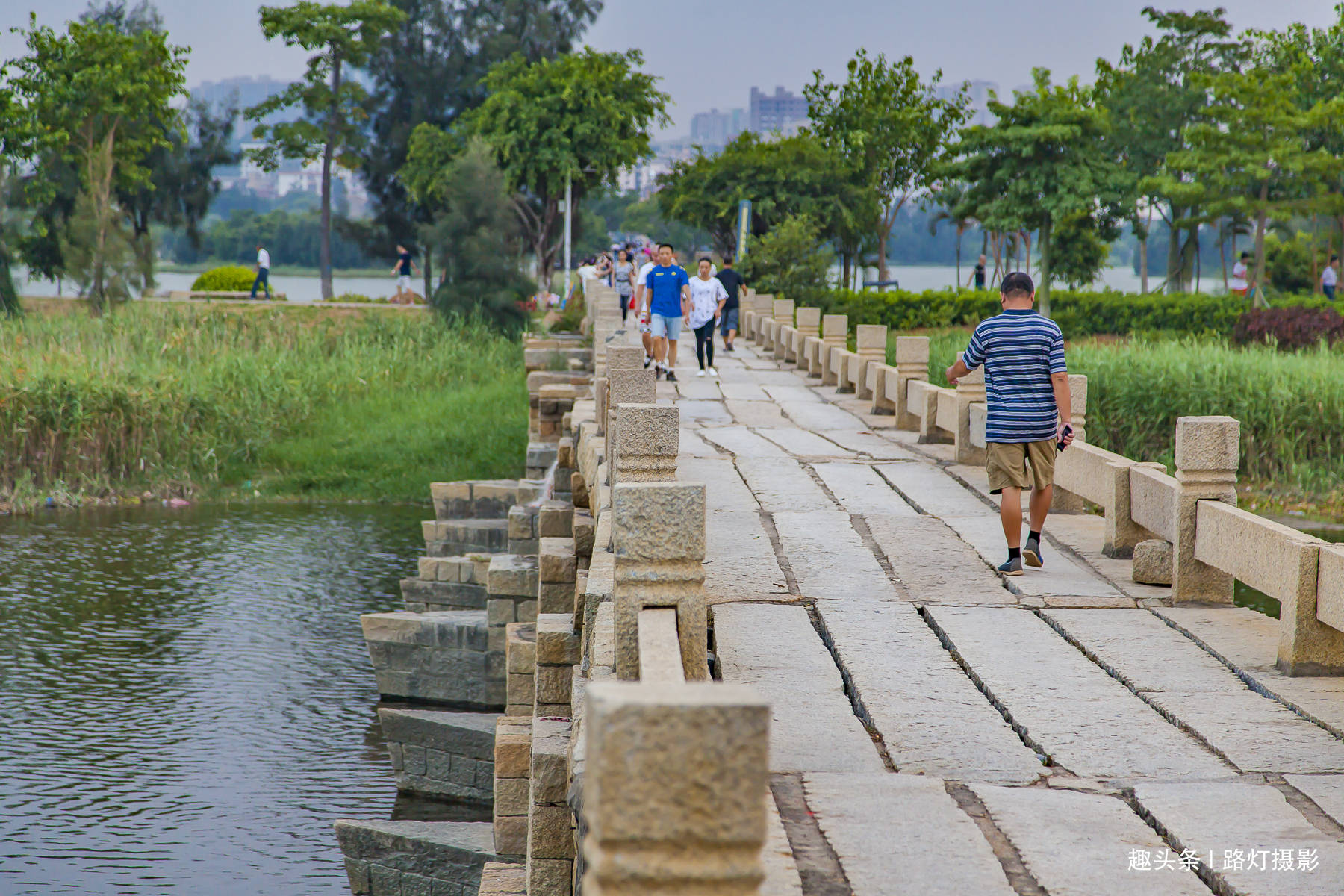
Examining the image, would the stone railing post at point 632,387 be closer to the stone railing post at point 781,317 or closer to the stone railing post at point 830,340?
the stone railing post at point 830,340

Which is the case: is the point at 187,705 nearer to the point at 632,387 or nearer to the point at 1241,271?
the point at 632,387

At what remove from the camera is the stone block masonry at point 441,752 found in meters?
10.7

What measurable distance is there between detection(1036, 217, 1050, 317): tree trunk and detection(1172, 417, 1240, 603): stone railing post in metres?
28.7

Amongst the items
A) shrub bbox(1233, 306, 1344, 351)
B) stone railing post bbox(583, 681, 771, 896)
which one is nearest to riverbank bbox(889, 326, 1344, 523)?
shrub bbox(1233, 306, 1344, 351)

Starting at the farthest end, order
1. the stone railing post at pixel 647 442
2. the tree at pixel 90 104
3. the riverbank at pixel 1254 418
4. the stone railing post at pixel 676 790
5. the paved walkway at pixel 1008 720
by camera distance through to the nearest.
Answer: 1. the tree at pixel 90 104
2. the riverbank at pixel 1254 418
3. the stone railing post at pixel 647 442
4. the paved walkway at pixel 1008 720
5. the stone railing post at pixel 676 790

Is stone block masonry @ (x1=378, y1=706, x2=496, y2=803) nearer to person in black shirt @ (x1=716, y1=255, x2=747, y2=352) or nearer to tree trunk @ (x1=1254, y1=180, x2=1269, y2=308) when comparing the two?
person in black shirt @ (x1=716, y1=255, x2=747, y2=352)

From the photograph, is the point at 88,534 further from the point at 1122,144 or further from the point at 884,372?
the point at 1122,144

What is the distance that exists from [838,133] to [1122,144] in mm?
8959

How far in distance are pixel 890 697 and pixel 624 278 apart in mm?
22952

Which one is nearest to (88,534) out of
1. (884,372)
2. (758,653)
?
(884,372)

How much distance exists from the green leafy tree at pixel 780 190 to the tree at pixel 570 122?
2456mm

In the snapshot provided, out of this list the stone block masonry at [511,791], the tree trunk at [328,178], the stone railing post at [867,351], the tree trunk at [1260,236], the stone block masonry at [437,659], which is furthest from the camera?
the tree trunk at [328,178]

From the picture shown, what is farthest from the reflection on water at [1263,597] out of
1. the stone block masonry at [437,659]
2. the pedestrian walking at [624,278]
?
the pedestrian walking at [624,278]

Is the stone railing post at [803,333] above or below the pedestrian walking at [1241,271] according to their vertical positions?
below
